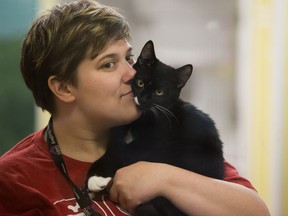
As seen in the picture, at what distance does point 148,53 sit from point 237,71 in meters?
0.88

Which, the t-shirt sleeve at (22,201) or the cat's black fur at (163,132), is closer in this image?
the t-shirt sleeve at (22,201)

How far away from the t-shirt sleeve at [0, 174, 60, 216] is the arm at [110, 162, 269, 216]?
0.17 m

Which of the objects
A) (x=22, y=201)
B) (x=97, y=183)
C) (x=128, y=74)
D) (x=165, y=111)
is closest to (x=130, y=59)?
(x=128, y=74)

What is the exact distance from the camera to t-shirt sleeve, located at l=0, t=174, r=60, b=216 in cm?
100

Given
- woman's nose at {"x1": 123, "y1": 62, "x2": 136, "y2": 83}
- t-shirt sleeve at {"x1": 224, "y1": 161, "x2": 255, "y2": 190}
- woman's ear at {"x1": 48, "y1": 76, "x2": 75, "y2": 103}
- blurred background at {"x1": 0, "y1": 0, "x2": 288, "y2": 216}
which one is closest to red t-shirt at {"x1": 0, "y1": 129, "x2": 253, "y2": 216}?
t-shirt sleeve at {"x1": 224, "y1": 161, "x2": 255, "y2": 190}

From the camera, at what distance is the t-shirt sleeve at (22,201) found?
3.28 ft

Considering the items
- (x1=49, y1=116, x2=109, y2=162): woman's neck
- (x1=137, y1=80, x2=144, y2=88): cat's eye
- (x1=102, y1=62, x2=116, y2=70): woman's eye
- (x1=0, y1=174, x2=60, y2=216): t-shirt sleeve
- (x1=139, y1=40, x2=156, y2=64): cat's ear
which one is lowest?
(x1=0, y1=174, x2=60, y2=216): t-shirt sleeve

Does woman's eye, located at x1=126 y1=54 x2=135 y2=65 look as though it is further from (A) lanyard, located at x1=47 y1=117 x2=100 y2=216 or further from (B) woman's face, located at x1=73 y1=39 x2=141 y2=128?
(A) lanyard, located at x1=47 y1=117 x2=100 y2=216

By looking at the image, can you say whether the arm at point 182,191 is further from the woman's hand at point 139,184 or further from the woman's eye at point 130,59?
the woman's eye at point 130,59

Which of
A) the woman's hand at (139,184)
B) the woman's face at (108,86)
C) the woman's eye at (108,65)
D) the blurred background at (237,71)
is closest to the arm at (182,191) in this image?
the woman's hand at (139,184)

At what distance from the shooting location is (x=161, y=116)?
121cm

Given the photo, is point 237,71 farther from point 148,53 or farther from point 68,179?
point 68,179

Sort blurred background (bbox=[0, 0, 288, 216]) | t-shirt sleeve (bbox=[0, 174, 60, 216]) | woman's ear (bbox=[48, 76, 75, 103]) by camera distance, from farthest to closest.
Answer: blurred background (bbox=[0, 0, 288, 216])
woman's ear (bbox=[48, 76, 75, 103])
t-shirt sleeve (bbox=[0, 174, 60, 216])

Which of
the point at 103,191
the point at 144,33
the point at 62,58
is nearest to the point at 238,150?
the point at 144,33
